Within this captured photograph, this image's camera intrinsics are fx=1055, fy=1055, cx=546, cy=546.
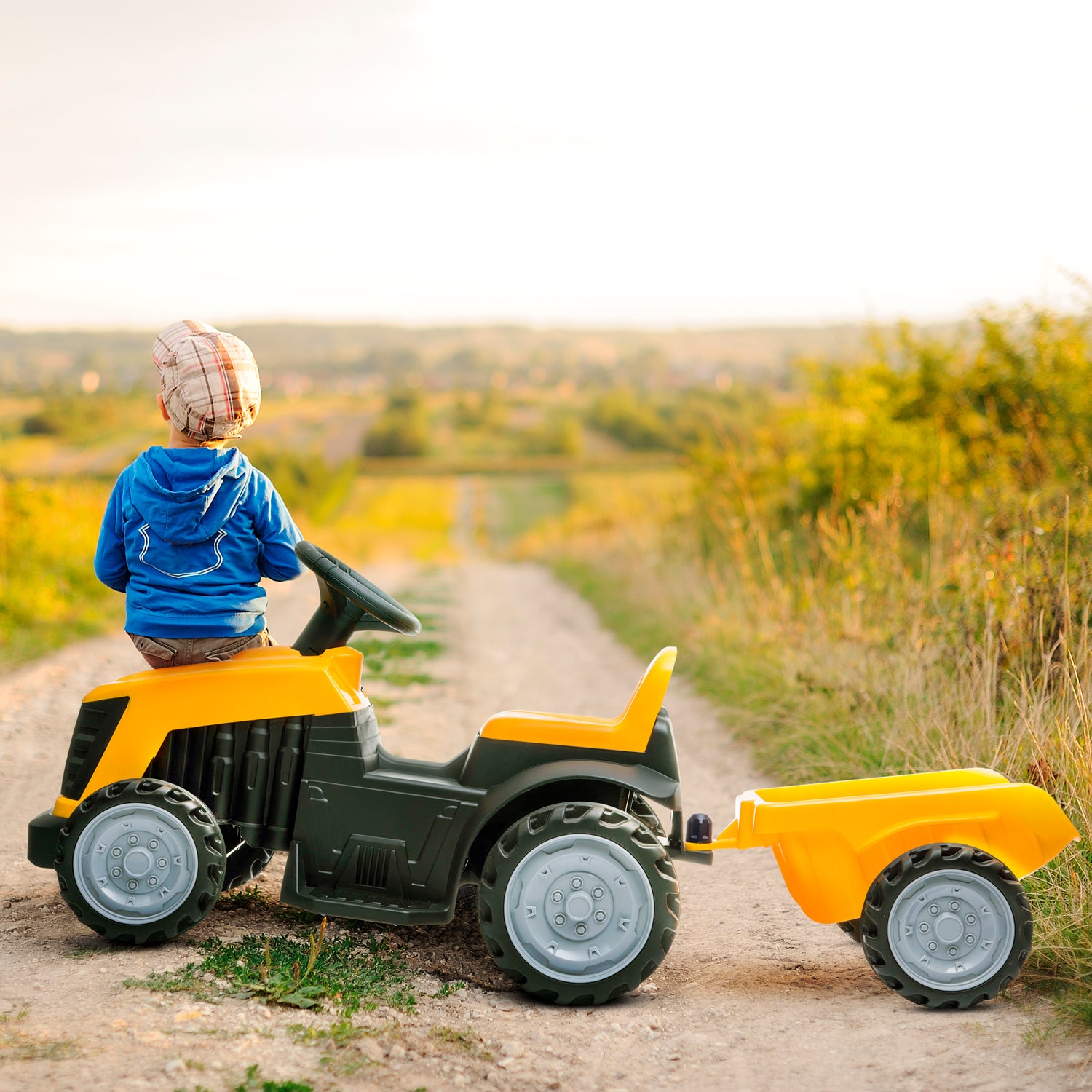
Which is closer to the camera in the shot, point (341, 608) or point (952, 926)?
point (952, 926)

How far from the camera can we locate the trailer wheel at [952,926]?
3.39 meters

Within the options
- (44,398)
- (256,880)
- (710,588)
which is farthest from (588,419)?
(256,880)

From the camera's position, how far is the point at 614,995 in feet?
11.4

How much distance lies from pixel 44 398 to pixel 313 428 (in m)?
42.1

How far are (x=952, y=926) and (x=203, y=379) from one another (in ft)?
10.2

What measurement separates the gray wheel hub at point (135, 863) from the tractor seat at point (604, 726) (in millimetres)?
1109

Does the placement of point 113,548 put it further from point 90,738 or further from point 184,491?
point 90,738

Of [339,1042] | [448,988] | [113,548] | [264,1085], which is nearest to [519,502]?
[113,548]

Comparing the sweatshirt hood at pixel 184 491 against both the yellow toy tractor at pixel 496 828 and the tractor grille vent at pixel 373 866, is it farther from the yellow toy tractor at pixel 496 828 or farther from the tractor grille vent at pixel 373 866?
the tractor grille vent at pixel 373 866

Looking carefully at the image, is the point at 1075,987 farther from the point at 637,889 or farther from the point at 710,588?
the point at 710,588

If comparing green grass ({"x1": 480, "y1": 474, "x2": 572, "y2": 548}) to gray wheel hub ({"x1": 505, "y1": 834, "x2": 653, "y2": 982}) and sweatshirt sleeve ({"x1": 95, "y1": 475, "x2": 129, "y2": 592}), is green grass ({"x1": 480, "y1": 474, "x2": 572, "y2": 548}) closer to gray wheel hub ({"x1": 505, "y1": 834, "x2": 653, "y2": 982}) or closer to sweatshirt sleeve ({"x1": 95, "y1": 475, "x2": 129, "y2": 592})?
sweatshirt sleeve ({"x1": 95, "y1": 475, "x2": 129, "y2": 592})

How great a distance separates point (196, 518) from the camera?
3.70 metres

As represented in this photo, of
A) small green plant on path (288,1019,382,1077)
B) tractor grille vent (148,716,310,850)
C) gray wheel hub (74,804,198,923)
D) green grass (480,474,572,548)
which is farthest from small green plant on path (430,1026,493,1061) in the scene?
green grass (480,474,572,548)

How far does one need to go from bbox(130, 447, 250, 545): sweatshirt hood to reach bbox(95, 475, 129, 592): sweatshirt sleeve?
132 millimetres
